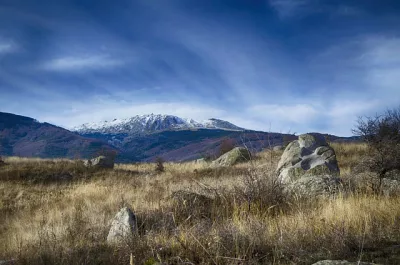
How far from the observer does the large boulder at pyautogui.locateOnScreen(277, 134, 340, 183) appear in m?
11.3

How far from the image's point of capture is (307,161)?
12.2m

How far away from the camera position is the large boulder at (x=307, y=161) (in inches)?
445

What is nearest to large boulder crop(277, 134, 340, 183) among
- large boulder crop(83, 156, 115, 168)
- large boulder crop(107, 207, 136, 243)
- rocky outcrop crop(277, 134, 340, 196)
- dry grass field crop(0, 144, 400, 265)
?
rocky outcrop crop(277, 134, 340, 196)

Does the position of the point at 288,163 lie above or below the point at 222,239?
above

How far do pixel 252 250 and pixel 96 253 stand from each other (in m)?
2.34

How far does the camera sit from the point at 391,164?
9.19m

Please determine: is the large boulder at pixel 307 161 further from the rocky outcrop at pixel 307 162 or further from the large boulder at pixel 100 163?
the large boulder at pixel 100 163

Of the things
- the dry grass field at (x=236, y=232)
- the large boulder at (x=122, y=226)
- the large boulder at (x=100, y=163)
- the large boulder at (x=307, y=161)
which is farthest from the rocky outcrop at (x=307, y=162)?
the large boulder at (x=100, y=163)

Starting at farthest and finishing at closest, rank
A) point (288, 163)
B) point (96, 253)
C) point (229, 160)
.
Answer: point (229, 160) → point (288, 163) → point (96, 253)

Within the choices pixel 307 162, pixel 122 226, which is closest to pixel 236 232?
pixel 122 226

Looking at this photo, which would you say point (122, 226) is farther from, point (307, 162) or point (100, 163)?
point (100, 163)

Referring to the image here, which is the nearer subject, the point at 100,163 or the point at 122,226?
the point at 122,226

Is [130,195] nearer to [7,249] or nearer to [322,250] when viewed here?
[7,249]

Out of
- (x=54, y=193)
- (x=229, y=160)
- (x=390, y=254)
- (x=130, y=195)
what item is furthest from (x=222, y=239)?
(x=229, y=160)
